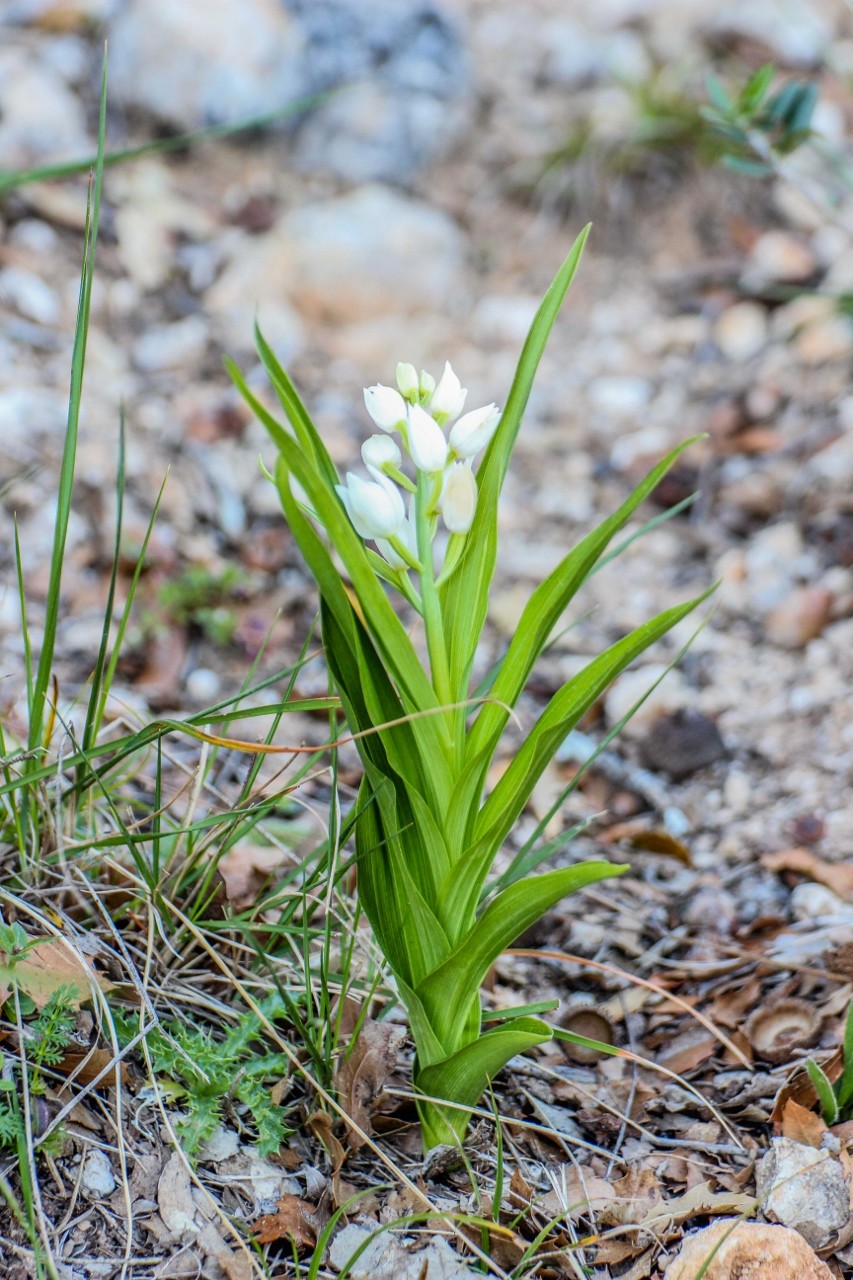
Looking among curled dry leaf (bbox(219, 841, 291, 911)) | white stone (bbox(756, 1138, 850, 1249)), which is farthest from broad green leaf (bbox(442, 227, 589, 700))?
white stone (bbox(756, 1138, 850, 1249))

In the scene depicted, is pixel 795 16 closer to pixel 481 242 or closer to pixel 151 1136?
pixel 481 242

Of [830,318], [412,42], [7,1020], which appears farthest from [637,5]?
[7,1020]

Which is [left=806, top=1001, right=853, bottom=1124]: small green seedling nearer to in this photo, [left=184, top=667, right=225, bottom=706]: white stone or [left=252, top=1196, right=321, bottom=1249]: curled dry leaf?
[left=252, top=1196, right=321, bottom=1249]: curled dry leaf

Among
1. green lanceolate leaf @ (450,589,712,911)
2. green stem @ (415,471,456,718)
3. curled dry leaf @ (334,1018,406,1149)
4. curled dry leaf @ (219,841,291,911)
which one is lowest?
curled dry leaf @ (334,1018,406,1149)

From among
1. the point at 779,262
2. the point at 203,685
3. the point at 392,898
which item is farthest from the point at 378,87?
the point at 392,898

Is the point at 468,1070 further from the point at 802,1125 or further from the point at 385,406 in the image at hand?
the point at 385,406

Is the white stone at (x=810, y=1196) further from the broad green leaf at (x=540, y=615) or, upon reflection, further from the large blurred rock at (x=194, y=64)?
the large blurred rock at (x=194, y=64)

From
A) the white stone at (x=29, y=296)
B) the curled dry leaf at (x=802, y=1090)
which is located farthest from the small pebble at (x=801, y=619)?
the white stone at (x=29, y=296)
